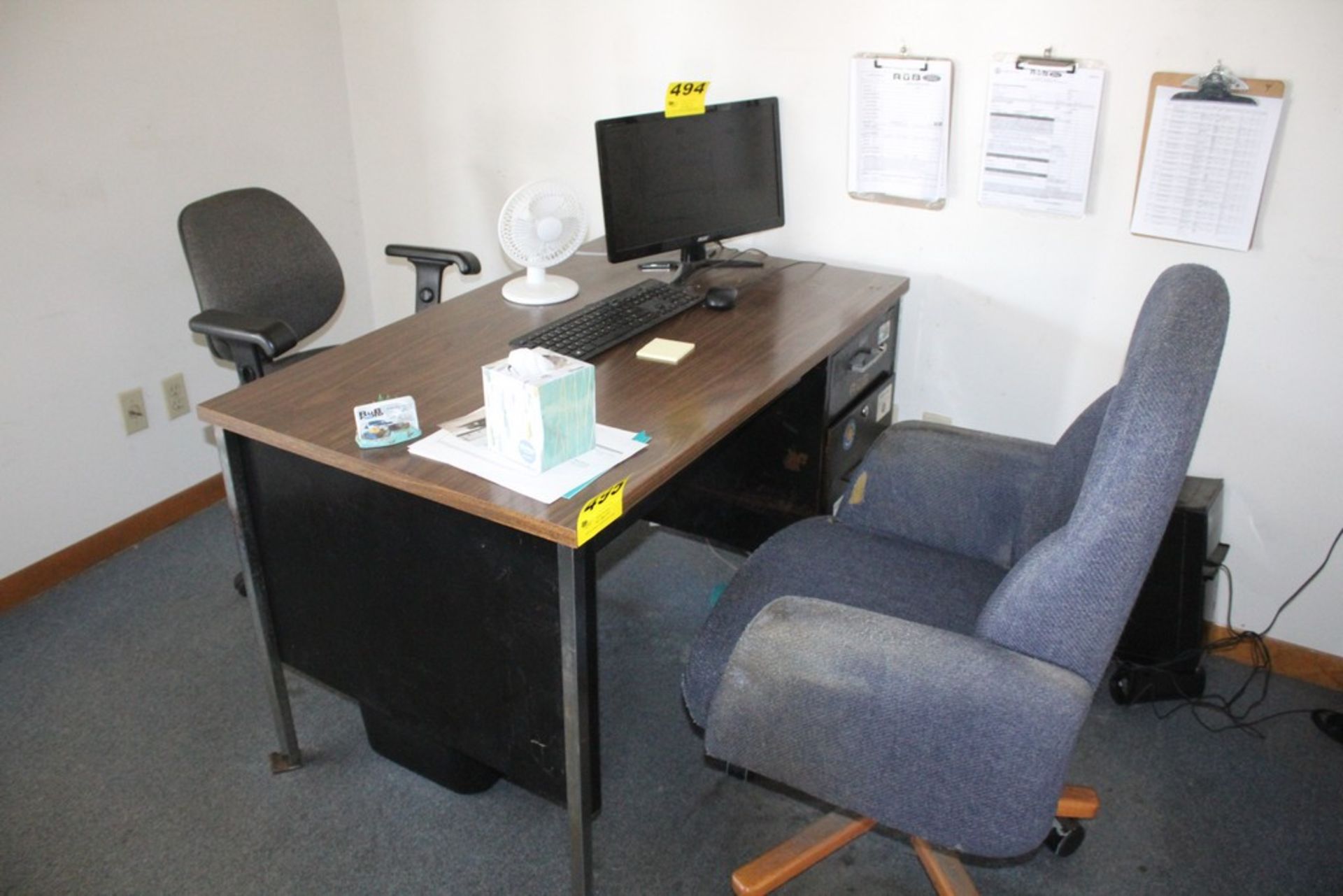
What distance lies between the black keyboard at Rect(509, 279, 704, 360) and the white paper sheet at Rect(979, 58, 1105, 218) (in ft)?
2.37

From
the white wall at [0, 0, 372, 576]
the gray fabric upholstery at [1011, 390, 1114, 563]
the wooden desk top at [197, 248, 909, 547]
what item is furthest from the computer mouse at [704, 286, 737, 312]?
the white wall at [0, 0, 372, 576]

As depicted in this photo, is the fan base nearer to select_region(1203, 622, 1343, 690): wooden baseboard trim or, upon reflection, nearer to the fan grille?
the fan grille

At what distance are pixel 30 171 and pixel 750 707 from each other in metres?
2.07

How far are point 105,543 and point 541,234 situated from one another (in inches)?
58.9

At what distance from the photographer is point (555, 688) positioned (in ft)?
5.11

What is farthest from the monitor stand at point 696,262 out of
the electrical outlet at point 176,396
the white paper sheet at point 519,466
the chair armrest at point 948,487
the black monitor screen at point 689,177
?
the electrical outlet at point 176,396

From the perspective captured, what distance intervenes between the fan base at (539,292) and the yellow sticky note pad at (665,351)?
0.32m

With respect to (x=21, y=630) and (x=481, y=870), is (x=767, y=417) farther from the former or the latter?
(x=21, y=630)

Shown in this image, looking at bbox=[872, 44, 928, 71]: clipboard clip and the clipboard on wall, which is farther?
bbox=[872, 44, 928, 71]: clipboard clip

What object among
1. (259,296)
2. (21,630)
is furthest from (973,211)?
(21,630)

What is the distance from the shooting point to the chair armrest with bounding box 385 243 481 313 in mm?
2475

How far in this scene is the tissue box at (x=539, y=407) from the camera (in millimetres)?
1417

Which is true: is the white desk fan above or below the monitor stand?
above

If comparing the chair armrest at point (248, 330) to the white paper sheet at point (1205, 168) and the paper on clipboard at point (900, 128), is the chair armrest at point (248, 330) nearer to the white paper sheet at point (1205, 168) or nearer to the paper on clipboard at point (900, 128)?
the paper on clipboard at point (900, 128)
